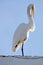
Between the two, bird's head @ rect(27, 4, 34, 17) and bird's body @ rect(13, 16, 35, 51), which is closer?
bird's body @ rect(13, 16, 35, 51)

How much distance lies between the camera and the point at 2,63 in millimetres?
3141

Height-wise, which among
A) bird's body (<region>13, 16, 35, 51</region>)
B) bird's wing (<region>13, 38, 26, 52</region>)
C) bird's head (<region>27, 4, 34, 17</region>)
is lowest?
bird's wing (<region>13, 38, 26, 52</region>)

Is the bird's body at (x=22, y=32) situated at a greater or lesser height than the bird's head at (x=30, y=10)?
lesser

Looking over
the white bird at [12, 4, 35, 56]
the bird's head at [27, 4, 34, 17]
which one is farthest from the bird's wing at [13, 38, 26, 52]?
the bird's head at [27, 4, 34, 17]

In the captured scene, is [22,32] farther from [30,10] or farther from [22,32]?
[30,10]

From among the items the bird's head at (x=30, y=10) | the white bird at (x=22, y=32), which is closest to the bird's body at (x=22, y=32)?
the white bird at (x=22, y=32)

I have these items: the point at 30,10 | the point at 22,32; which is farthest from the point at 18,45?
the point at 30,10

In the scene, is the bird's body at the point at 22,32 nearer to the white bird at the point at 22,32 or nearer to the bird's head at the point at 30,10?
the white bird at the point at 22,32

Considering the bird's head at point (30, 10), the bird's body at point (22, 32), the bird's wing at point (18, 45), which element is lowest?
the bird's wing at point (18, 45)

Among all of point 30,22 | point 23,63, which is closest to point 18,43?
point 30,22

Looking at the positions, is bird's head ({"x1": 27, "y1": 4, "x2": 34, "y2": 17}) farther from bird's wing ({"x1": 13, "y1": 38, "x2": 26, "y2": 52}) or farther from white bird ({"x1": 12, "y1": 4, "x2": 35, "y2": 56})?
bird's wing ({"x1": 13, "y1": 38, "x2": 26, "y2": 52})

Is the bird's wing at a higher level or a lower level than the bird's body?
lower

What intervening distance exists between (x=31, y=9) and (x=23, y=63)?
1.67m

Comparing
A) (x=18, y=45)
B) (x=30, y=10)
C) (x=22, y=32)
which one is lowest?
(x=18, y=45)
